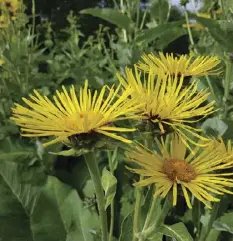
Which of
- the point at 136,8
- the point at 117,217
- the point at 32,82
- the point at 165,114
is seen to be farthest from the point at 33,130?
the point at 32,82

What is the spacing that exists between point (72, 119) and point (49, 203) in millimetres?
725

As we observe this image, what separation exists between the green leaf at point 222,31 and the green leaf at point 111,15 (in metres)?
0.39

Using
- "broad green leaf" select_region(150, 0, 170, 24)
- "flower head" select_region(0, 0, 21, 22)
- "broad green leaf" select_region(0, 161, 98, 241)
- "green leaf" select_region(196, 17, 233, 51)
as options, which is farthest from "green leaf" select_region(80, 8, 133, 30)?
"flower head" select_region(0, 0, 21, 22)

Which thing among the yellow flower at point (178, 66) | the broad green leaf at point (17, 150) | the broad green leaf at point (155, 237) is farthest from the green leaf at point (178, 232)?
the broad green leaf at point (17, 150)

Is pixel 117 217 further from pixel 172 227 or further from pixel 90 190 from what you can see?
pixel 172 227

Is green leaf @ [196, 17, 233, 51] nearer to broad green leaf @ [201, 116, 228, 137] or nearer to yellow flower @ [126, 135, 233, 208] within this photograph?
broad green leaf @ [201, 116, 228, 137]

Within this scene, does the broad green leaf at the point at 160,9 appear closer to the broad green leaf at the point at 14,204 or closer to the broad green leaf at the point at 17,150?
the broad green leaf at the point at 17,150

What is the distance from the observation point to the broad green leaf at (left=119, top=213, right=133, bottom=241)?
826 mm

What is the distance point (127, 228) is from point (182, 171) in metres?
0.20

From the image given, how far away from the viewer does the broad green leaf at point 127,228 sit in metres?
0.83

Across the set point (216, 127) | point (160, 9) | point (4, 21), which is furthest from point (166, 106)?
point (4, 21)

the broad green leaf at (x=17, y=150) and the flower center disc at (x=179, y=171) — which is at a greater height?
the flower center disc at (x=179, y=171)

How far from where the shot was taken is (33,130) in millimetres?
607

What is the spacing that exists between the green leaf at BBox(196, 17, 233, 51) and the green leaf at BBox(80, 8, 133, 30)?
1.27 ft
